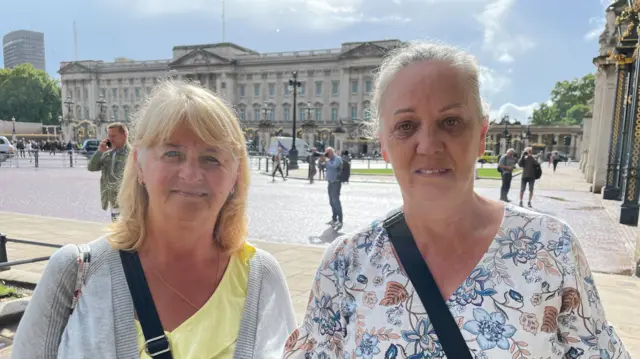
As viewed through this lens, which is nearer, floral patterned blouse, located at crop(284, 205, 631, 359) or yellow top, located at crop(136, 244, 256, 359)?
floral patterned blouse, located at crop(284, 205, 631, 359)

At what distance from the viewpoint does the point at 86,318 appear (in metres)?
1.45

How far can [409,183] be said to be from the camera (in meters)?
1.32

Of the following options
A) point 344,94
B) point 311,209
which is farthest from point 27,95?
point 311,209

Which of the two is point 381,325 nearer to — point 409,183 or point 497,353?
point 497,353

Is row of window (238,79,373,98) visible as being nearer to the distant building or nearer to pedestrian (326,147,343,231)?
pedestrian (326,147,343,231)

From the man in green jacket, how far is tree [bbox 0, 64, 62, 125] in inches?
4122

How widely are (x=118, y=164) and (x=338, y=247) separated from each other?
5.34 m

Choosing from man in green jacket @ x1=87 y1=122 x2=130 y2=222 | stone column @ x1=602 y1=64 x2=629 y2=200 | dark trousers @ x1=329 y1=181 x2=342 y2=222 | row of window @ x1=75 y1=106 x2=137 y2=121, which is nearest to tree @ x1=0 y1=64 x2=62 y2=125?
row of window @ x1=75 y1=106 x2=137 y2=121

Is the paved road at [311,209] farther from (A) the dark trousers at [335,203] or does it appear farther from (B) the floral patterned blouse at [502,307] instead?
(B) the floral patterned blouse at [502,307]

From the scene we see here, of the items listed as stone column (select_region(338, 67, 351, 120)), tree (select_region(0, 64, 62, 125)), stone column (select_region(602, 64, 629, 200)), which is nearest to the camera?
stone column (select_region(602, 64, 629, 200))

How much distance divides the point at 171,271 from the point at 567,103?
99338mm

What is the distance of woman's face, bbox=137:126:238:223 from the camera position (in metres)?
1.63

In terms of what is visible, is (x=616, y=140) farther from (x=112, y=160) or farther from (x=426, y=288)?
(x=426, y=288)

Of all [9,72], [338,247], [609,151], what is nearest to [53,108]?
[9,72]
